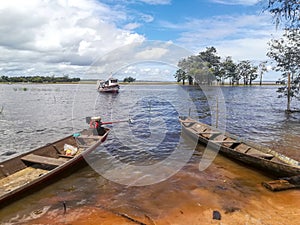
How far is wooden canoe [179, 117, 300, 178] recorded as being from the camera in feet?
24.8

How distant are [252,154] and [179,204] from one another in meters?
4.15

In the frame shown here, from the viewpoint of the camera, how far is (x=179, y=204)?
6.57m

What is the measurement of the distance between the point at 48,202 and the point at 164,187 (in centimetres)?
358

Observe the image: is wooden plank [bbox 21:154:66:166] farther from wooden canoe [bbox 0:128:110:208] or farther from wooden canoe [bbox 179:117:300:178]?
wooden canoe [bbox 179:117:300:178]

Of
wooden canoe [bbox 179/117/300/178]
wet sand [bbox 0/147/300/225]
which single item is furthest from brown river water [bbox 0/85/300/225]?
wooden canoe [bbox 179/117/300/178]

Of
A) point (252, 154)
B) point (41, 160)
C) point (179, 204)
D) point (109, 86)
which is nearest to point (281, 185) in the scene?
point (252, 154)

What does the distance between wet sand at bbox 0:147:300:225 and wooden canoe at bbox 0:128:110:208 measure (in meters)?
0.64

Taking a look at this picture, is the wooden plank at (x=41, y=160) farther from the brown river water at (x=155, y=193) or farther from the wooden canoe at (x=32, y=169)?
the brown river water at (x=155, y=193)

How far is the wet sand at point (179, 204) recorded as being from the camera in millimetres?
5770

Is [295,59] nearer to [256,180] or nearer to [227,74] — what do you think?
[256,180]

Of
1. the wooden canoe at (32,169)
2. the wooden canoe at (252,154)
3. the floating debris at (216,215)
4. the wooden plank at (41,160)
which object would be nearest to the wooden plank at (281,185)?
the wooden canoe at (252,154)

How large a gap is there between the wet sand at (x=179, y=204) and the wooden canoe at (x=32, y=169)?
637mm

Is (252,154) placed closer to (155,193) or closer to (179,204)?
(179,204)

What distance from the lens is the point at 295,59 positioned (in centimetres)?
2069
